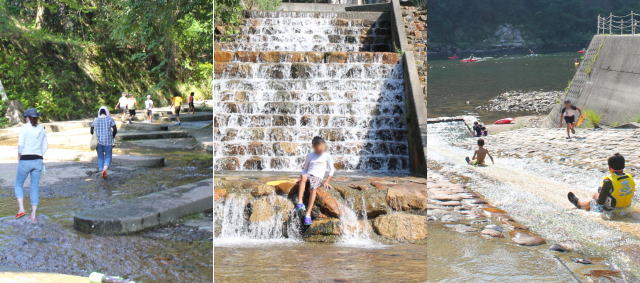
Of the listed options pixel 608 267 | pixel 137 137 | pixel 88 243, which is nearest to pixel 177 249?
pixel 88 243

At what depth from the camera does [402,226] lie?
8.25ft

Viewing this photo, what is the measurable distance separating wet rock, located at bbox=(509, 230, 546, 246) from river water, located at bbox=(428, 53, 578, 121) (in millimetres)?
1057

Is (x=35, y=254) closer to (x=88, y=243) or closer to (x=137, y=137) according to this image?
(x=88, y=243)

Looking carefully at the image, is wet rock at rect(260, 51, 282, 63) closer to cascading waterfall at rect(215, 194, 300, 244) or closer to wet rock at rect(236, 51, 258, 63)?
wet rock at rect(236, 51, 258, 63)

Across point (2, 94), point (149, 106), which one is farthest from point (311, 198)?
point (2, 94)

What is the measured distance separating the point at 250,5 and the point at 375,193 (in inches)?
134

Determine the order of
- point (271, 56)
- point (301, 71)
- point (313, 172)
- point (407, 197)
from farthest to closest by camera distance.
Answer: point (271, 56) → point (301, 71) → point (407, 197) → point (313, 172)

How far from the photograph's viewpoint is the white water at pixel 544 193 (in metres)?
3.61

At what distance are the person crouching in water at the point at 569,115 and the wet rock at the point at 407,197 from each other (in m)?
1.85

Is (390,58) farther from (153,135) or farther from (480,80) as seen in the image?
(153,135)

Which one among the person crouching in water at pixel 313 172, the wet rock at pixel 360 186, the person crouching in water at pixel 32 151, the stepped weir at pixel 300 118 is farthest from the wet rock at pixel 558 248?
the person crouching in water at pixel 32 151

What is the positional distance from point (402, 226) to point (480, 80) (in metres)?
8.03

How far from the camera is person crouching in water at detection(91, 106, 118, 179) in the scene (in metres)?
11.2

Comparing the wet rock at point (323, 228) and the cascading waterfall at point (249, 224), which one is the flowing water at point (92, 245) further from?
the wet rock at point (323, 228)
